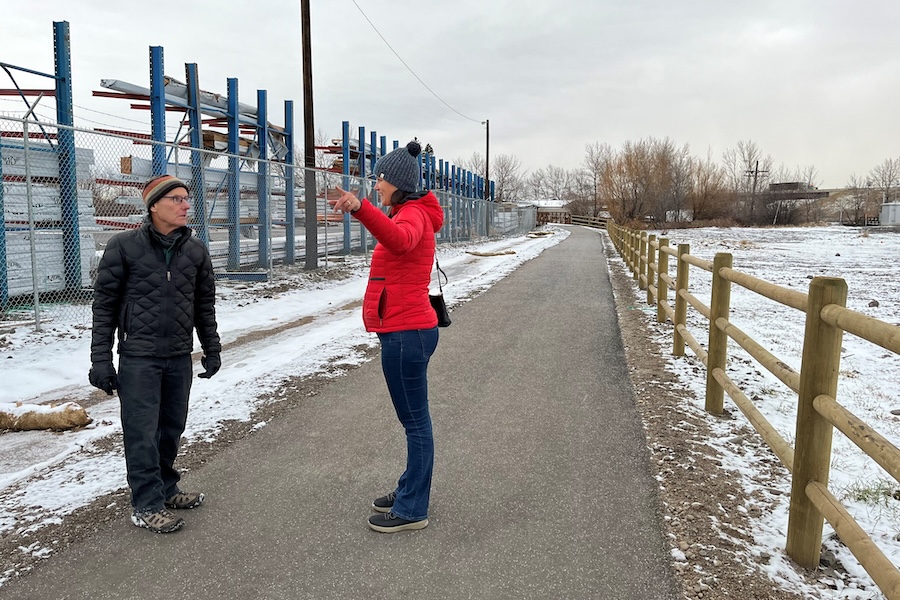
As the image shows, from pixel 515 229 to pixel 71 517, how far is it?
47.1 m

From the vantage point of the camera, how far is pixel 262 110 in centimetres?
1484

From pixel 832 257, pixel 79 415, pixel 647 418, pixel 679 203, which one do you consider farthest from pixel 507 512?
pixel 679 203

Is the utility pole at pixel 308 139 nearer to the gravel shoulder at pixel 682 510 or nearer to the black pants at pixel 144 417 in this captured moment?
the gravel shoulder at pixel 682 510

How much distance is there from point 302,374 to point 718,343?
3.71m

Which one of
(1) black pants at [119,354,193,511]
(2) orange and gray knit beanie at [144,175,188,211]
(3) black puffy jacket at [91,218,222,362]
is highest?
(2) orange and gray knit beanie at [144,175,188,211]

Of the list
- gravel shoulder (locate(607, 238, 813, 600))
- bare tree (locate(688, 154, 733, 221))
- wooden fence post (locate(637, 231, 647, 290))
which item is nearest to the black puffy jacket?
gravel shoulder (locate(607, 238, 813, 600))

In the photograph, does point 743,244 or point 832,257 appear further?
point 743,244

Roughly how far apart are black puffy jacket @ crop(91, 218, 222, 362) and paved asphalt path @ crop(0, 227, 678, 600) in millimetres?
909

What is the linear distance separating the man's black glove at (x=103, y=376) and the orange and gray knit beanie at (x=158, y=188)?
80 centimetres

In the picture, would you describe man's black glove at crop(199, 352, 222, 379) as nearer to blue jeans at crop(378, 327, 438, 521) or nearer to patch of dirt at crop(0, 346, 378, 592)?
patch of dirt at crop(0, 346, 378, 592)

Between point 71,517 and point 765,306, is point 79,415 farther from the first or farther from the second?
point 765,306

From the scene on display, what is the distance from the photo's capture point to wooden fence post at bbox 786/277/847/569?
2.66m

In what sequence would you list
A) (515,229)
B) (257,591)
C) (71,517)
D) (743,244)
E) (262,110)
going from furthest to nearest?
1. (515,229)
2. (743,244)
3. (262,110)
4. (71,517)
5. (257,591)

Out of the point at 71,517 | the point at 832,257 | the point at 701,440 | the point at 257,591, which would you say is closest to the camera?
the point at 257,591
